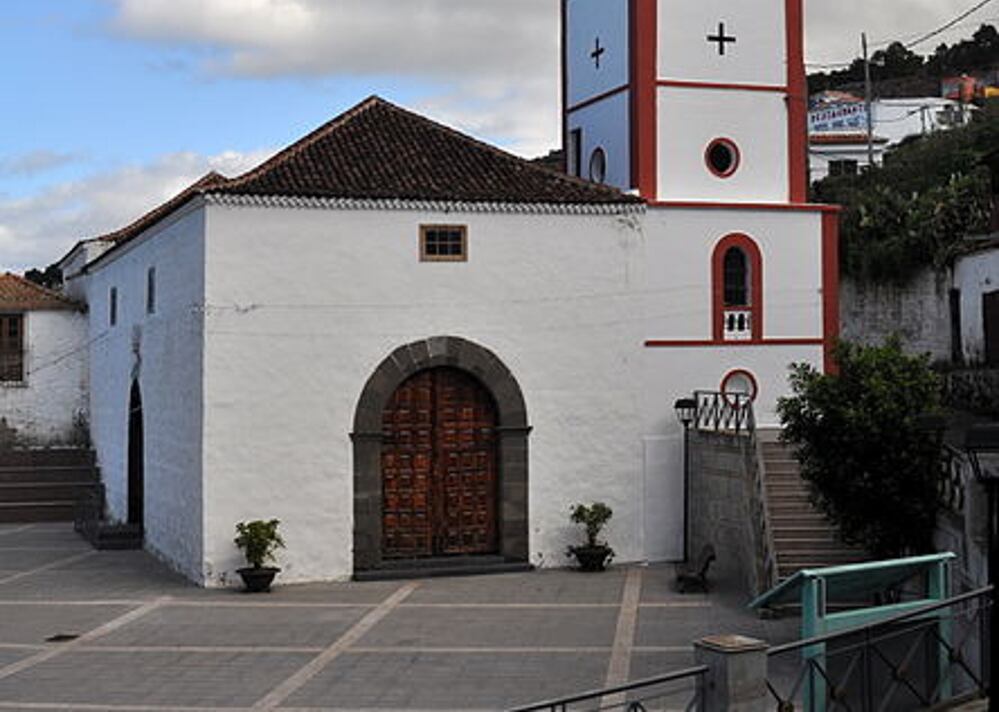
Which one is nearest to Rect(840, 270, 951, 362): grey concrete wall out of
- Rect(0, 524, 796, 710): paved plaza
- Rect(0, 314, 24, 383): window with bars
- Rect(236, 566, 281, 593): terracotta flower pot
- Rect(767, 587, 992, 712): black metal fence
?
Rect(0, 524, 796, 710): paved plaza

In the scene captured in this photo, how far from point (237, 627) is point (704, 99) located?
11.9m

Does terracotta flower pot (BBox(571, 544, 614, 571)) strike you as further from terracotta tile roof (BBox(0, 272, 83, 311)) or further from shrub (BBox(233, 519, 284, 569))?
terracotta tile roof (BBox(0, 272, 83, 311))

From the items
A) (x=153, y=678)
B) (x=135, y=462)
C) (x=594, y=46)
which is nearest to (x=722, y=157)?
(x=594, y=46)

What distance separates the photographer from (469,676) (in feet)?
43.7

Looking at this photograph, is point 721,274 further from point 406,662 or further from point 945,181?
point 945,181

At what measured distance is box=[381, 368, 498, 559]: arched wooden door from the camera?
65.1 feet

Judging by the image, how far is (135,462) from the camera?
82.1 feet

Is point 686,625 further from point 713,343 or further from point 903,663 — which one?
point 713,343

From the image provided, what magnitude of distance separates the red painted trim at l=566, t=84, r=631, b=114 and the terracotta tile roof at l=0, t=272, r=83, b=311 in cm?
1377

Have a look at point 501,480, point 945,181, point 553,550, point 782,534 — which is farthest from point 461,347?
point 945,181

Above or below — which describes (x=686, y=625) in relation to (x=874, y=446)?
below

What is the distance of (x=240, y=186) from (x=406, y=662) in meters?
8.25

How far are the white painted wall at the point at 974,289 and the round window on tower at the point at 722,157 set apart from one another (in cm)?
764

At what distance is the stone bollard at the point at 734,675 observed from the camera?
843cm
